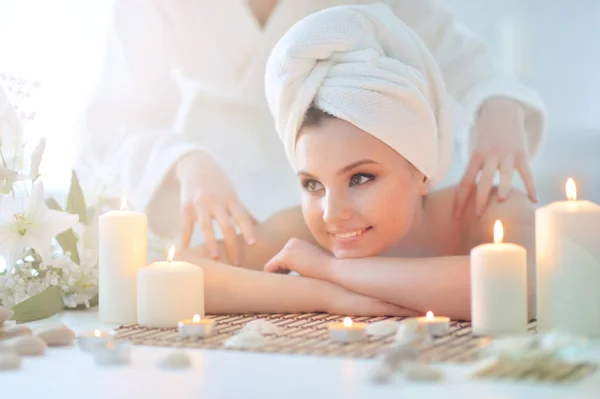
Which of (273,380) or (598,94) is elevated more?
(598,94)

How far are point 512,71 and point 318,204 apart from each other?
25.9 inches

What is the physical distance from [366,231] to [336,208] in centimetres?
7

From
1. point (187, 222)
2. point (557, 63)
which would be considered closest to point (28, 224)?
point (187, 222)

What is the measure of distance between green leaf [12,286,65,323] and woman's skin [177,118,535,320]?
23 cm

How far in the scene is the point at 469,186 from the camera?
1.50m

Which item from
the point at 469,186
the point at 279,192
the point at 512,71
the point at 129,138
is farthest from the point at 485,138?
the point at 129,138

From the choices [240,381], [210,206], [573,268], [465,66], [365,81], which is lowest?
[240,381]

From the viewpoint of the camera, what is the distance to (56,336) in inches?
44.1

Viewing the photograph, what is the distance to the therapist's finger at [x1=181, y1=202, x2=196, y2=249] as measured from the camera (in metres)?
1.64

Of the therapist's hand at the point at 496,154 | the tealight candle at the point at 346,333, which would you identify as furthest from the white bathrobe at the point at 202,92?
the tealight candle at the point at 346,333

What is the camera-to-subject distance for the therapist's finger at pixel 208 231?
1.54 m

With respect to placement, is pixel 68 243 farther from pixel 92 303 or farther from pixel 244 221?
pixel 244 221

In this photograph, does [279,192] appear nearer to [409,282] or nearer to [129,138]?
[129,138]

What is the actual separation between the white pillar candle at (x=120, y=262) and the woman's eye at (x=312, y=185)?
260mm
